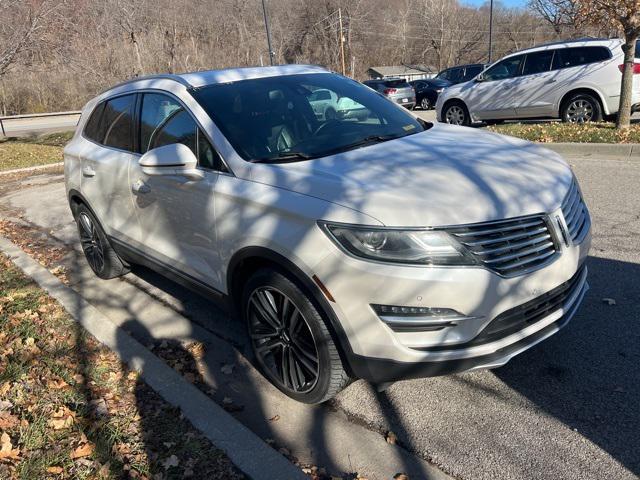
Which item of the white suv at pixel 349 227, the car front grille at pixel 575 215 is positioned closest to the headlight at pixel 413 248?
the white suv at pixel 349 227

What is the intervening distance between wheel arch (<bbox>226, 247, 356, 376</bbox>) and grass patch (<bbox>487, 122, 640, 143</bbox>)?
776 centimetres

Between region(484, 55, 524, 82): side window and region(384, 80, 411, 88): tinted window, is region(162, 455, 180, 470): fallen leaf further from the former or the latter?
region(384, 80, 411, 88): tinted window

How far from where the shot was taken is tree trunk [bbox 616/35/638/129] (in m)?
8.98

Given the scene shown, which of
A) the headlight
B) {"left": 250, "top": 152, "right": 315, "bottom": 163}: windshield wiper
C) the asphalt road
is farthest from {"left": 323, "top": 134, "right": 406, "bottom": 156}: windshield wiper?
the asphalt road

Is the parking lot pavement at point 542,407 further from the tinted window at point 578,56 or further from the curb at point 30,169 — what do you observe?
the curb at point 30,169

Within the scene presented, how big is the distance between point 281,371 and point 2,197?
Result: 9547 millimetres

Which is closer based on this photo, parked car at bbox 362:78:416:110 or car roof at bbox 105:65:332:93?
car roof at bbox 105:65:332:93

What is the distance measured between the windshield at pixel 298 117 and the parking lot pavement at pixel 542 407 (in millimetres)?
1495

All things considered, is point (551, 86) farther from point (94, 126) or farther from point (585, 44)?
point (94, 126)

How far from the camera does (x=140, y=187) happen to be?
390cm

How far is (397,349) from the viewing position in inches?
98.0

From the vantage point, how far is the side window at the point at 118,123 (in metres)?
4.29

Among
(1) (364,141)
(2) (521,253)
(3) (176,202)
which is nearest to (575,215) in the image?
(2) (521,253)

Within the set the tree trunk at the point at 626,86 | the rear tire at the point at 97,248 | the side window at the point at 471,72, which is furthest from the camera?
the side window at the point at 471,72
